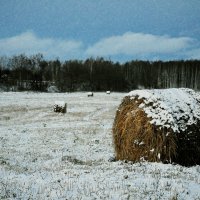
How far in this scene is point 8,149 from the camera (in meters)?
Answer: 15.0

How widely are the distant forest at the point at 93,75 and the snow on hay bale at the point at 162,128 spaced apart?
81123mm

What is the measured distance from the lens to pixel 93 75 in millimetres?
115125

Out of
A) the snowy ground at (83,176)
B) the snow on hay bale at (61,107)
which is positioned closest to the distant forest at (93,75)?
the snow on hay bale at (61,107)

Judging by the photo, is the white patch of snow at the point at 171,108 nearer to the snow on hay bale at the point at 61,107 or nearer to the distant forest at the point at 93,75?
the snow on hay bale at the point at 61,107

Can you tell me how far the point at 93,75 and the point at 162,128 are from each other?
4137 inches

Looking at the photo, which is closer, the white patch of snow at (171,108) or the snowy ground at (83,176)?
the snowy ground at (83,176)

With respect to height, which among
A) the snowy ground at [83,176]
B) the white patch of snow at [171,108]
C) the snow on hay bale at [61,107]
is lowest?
the snowy ground at [83,176]

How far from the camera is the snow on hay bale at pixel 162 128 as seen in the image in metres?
10.4

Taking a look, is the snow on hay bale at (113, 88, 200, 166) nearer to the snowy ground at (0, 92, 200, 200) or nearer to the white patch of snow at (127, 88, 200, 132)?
the white patch of snow at (127, 88, 200, 132)

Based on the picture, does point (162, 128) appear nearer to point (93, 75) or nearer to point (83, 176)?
point (83, 176)

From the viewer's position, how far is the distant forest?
103m

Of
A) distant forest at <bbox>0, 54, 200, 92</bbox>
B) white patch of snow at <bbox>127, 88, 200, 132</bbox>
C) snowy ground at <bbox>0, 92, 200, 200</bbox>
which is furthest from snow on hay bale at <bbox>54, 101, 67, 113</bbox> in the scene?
distant forest at <bbox>0, 54, 200, 92</bbox>

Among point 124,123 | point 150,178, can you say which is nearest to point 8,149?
point 124,123

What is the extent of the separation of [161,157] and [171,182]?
2395mm
